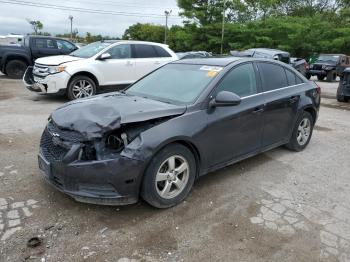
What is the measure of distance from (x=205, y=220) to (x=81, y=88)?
670 centimetres

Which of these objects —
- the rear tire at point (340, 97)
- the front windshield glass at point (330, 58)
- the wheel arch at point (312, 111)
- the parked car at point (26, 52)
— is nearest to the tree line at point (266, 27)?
the front windshield glass at point (330, 58)

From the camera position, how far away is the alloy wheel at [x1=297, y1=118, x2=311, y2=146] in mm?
5793

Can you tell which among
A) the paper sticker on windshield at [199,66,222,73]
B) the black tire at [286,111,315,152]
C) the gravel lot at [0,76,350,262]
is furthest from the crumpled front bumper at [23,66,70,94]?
the black tire at [286,111,315,152]

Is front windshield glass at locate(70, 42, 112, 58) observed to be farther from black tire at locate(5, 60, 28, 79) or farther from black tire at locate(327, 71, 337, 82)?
black tire at locate(327, 71, 337, 82)

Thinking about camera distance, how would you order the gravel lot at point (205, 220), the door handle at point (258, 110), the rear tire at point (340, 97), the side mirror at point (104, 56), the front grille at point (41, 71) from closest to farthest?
the gravel lot at point (205, 220), the door handle at point (258, 110), the front grille at point (41, 71), the side mirror at point (104, 56), the rear tire at point (340, 97)

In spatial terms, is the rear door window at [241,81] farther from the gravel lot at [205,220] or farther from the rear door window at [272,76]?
the gravel lot at [205,220]

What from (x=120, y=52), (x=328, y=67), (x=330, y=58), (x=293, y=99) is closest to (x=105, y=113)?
(x=293, y=99)

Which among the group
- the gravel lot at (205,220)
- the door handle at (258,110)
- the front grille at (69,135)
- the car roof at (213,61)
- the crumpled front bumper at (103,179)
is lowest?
the gravel lot at (205,220)

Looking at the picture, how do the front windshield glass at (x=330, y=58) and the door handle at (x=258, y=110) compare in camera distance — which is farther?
the front windshield glass at (x=330, y=58)

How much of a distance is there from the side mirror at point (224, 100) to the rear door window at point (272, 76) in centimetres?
104

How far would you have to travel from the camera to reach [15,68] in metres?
14.5

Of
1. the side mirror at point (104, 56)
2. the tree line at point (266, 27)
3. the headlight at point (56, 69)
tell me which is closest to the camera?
the headlight at point (56, 69)

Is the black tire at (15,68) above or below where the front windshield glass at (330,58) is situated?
below

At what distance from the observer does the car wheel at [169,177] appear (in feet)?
11.6
